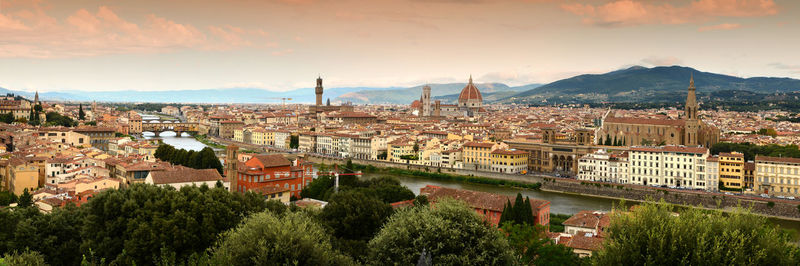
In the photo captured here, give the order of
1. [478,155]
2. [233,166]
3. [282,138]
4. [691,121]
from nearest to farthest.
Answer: [233,166] < [478,155] < [691,121] < [282,138]

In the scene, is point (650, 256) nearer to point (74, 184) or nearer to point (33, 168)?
point (74, 184)

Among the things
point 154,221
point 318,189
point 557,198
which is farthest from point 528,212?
point 557,198

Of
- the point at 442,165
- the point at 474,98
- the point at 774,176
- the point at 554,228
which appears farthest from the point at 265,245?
the point at 474,98

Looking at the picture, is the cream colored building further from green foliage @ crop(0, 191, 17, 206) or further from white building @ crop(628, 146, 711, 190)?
green foliage @ crop(0, 191, 17, 206)

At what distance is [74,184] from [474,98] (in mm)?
60214

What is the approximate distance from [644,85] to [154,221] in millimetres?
135763

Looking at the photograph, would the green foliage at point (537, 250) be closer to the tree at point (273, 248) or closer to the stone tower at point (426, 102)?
the tree at point (273, 248)

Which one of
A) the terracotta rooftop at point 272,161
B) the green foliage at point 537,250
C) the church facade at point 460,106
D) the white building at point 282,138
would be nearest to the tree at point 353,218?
the green foliage at point 537,250

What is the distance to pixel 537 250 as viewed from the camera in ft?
29.6

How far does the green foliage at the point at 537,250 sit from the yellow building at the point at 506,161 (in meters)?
16.3

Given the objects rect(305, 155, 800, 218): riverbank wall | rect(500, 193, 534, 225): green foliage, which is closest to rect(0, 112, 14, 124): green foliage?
rect(305, 155, 800, 218): riverbank wall

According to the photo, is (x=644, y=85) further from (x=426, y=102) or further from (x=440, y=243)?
(x=440, y=243)

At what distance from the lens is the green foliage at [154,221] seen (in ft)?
28.0

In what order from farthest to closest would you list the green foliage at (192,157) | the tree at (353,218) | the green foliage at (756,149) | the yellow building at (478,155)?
the yellow building at (478,155) < the green foliage at (756,149) < the green foliage at (192,157) < the tree at (353,218)
